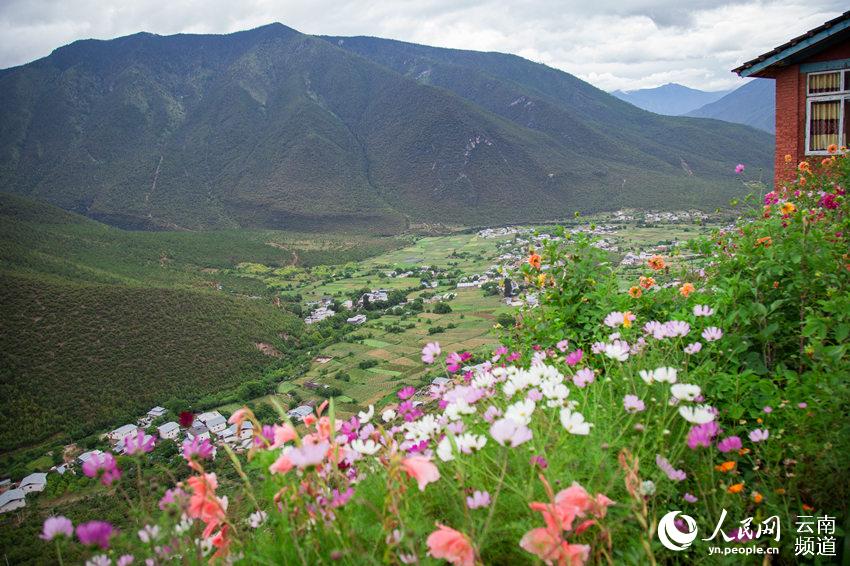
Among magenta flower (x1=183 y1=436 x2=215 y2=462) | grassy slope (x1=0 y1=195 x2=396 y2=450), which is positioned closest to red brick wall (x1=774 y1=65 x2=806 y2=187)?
magenta flower (x1=183 y1=436 x2=215 y2=462)

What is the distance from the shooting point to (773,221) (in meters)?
3.49

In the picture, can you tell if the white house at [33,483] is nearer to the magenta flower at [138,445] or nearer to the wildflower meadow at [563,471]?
the wildflower meadow at [563,471]

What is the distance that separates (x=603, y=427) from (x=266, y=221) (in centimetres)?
10766

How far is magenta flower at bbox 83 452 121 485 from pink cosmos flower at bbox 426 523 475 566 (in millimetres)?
974

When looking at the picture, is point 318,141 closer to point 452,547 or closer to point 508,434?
point 508,434

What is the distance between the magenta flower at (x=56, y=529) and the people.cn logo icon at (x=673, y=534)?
1.85m

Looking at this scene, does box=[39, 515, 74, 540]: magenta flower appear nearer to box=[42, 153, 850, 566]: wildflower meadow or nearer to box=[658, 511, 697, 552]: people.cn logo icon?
box=[42, 153, 850, 566]: wildflower meadow

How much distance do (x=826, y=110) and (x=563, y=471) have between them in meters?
11.1

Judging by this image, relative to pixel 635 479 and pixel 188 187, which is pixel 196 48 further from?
pixel 635 479

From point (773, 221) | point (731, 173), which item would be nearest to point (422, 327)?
point (773, 221)

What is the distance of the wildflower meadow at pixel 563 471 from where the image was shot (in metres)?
1.46

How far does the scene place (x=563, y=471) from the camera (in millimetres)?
1811

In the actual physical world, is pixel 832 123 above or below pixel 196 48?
below

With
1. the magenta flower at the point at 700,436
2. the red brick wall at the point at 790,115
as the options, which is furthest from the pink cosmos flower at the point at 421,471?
the red brick wall at the point at 790,115
